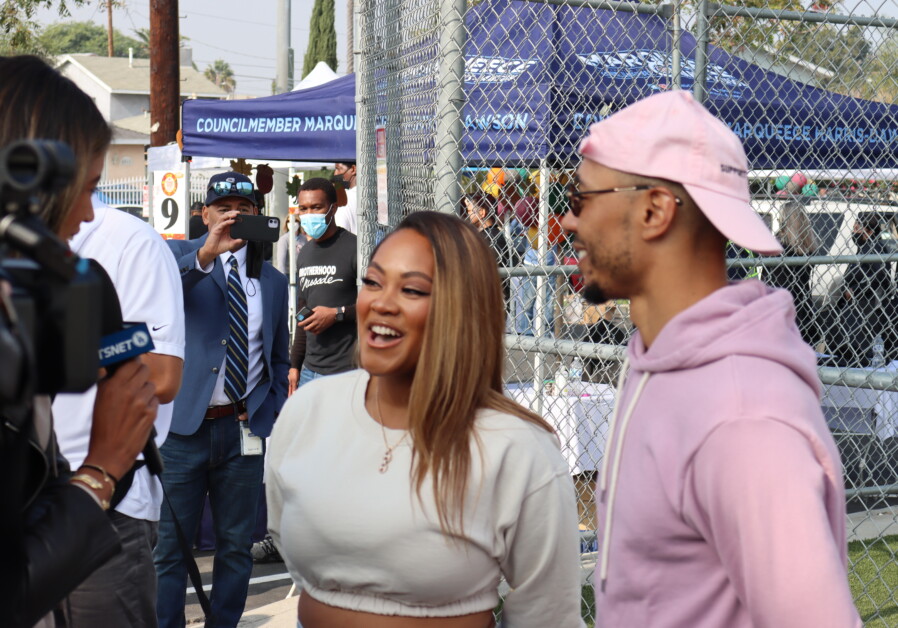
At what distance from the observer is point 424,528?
2.38 m

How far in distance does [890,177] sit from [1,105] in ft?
16.8

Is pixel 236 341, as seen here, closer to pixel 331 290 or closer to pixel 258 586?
pixel 258 586

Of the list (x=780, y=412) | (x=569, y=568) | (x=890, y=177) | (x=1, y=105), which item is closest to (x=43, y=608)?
(x=1, y=105)

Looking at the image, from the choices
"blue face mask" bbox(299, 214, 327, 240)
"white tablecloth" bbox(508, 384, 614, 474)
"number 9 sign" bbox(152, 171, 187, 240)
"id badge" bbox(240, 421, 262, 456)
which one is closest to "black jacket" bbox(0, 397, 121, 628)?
"id badge" bbox(240, 421, 262, 456)

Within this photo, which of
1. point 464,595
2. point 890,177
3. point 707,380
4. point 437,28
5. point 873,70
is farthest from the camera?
point 890,177

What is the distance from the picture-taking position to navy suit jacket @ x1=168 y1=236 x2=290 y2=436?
15.8 ft

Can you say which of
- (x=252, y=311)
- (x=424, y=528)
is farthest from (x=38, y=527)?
(x=252, y=311)

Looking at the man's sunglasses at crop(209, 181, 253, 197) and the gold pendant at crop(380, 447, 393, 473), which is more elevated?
the man's sunglasses at crop(209, 181, 253, 197)

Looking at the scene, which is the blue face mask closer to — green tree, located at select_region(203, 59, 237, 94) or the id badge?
the id badge

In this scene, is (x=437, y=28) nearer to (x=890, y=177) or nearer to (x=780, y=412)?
(x=780, y=412)

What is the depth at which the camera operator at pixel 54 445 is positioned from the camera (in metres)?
1.47

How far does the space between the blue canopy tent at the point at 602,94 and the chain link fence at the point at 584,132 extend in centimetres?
2

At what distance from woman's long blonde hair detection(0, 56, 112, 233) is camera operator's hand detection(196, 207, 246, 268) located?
9.27 feet

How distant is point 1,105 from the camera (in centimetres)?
198
